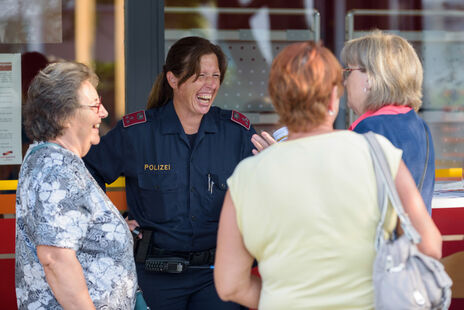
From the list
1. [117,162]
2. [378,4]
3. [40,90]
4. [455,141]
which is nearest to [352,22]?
[378,4]

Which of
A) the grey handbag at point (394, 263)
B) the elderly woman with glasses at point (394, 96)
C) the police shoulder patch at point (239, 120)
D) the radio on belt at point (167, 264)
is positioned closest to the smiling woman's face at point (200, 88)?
the police shoulder patch at point (239, 120)

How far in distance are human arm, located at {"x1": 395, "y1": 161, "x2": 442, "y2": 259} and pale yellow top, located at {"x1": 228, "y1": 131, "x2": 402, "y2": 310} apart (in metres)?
0.05

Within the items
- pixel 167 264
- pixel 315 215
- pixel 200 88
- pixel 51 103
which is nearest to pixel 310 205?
pixel 315 215

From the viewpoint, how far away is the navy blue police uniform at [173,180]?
2.56 meters

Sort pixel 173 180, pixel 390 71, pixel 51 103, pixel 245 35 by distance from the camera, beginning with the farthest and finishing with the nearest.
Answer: pixel 245 35, pixel 173 180, pixel 390 71, pixel 51 103

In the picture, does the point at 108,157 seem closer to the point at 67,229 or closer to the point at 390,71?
the point at 67,229

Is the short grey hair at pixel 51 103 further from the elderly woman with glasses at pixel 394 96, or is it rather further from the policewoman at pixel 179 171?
the elderly woman with glasses at pixel 394 96

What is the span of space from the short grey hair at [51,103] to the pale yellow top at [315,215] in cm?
64

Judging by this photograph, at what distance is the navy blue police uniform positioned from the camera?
2564 mm

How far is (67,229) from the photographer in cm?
Answer: 176

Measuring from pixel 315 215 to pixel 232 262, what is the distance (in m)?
0.24

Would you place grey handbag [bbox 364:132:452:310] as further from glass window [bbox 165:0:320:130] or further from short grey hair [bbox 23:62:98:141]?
glass window [bbox 165:0:320:130]

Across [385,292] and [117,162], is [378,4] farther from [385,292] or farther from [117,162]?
[385,292]

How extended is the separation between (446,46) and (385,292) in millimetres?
3775
